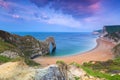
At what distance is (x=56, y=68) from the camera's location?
638 inches

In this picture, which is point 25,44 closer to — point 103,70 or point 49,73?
point 103,70

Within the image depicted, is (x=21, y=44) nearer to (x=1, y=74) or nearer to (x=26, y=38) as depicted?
(x=26, y=38)

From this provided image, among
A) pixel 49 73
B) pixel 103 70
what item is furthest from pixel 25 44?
pixel 49 73

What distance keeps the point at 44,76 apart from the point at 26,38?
63828 mm

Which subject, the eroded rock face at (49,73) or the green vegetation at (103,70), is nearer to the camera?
the eroded rock face at (49,73)

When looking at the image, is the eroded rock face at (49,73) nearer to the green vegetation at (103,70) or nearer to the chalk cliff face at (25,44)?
the green vegetation at (103,70)

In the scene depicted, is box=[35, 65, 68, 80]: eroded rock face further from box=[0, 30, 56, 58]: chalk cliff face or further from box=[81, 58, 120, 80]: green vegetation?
box=[0, 30, 56, 58]: chalk cliff face

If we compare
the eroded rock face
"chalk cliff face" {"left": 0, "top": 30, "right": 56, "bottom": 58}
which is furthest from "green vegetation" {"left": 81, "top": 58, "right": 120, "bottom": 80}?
"chalk cliff face" {"left": 0, "top": 30, "right": 56, "bottom": 58}

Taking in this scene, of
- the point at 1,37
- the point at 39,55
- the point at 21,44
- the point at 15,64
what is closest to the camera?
Answer: the point at 15,64

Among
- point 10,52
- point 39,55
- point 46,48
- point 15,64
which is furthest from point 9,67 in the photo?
point 46,48

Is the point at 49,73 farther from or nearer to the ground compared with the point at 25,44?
farther from the ground

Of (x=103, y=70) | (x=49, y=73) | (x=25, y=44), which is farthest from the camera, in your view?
(x=25, y=44)

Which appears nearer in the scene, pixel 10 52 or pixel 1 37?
pixel 10 52

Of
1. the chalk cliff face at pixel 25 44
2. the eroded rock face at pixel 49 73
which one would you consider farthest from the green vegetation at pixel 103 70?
the chalk cliff face at pixel 25 44
